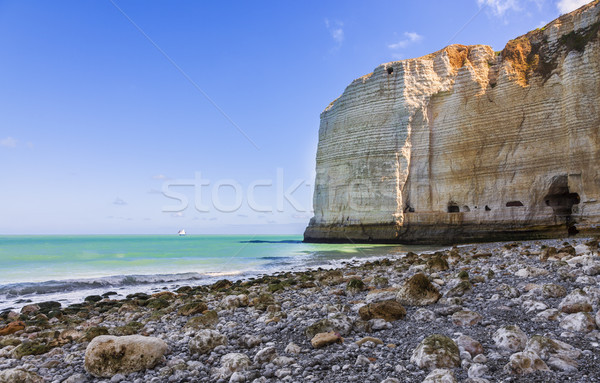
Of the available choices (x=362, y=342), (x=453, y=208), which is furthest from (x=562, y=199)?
(x=362, y=342)

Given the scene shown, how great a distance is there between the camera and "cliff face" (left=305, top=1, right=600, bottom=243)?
20750 millimetres

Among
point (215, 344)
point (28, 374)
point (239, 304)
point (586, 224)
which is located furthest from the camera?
point (586, 224)

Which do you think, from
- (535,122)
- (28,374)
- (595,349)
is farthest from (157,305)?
(535,122)

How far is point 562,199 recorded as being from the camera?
22406 millimetres

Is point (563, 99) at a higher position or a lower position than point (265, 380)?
higher

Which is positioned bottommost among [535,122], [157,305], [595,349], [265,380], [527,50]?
[157,305]

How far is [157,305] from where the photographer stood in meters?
6.38

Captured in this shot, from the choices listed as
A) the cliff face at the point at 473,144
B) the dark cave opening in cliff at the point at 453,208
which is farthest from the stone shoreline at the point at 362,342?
the dark cave opening in cliff at the point at 453,208

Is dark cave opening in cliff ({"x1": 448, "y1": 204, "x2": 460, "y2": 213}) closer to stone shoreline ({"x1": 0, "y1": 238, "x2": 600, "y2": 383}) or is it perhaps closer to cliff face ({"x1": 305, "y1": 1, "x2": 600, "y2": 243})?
cliff face ({"x1": 305, "y1": 1, "x2": 600, "y2": 243})

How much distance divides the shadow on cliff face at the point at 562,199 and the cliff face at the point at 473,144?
0.06m

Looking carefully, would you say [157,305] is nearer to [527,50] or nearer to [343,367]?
[343,367]

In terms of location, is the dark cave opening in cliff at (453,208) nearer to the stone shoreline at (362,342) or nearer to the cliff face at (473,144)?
the cliff face at (473,144)

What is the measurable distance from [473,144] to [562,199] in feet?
20.6

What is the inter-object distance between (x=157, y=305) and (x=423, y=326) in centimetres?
482
